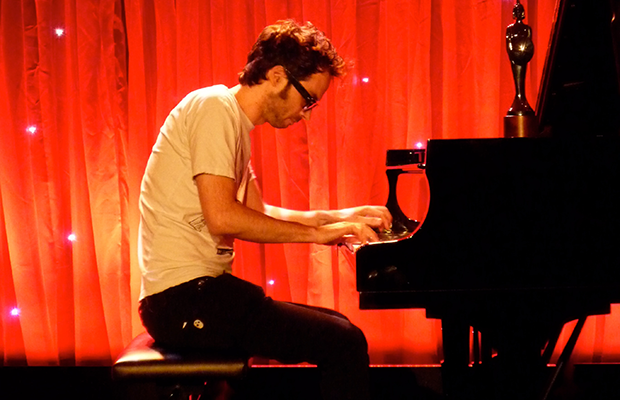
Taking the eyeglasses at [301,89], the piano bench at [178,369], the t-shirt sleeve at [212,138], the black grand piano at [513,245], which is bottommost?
the piano bench at [178,369]

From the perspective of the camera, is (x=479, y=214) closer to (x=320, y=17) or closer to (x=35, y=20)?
(x=320, y=17)

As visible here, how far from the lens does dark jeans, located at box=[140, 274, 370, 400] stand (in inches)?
70.9

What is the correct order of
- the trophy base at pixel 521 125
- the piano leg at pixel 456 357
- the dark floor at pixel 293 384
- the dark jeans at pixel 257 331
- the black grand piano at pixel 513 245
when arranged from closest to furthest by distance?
the black grand piano at pixel 513 245
the dark jeans at pixel 257 331
the trophy base at pixel 521 125
the piano leg at pixel 456 357
the dark floor at pixel 293 384

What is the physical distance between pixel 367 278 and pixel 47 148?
2091 mm

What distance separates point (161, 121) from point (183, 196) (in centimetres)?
131

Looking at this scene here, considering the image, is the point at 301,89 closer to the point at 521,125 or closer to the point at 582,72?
the point at 521,125

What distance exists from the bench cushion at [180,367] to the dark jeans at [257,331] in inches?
2.8

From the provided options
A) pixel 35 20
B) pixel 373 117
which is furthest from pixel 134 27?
pixel 373 117

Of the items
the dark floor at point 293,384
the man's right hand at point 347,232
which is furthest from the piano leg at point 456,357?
the man's right hand at point 347,232

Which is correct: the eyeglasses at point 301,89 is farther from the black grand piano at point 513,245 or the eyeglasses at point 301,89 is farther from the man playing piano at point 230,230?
the black grand piano at point 513,245

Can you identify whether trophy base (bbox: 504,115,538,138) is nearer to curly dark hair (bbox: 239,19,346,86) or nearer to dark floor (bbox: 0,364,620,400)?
curly dark hair (bbox: 239,19,346,86)

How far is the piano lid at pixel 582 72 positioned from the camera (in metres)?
1.77

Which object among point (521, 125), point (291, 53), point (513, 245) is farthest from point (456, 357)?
point (291, 53)

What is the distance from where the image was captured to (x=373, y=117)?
118 inches
